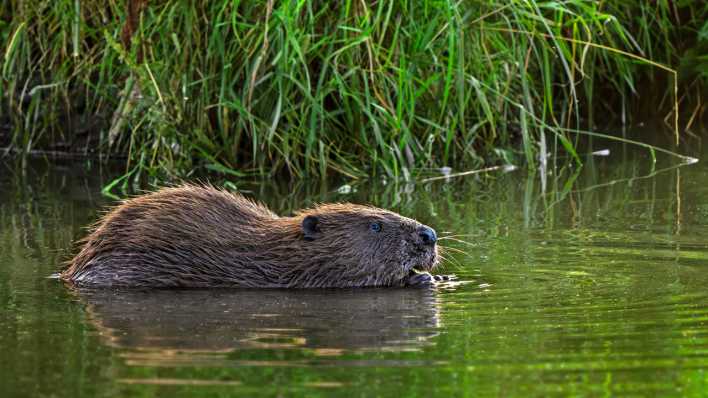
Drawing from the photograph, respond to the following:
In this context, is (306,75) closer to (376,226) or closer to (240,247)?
(376,226)

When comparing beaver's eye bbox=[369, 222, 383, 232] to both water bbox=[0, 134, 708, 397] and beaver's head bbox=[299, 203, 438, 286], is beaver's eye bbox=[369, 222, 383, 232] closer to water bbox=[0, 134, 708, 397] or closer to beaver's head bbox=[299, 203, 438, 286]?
beaver's head bbox=[299, 203, 438, 286]

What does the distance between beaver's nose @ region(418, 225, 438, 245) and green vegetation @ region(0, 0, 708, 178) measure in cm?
197

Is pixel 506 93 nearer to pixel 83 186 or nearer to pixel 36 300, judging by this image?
pixel 83 186

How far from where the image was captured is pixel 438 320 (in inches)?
187

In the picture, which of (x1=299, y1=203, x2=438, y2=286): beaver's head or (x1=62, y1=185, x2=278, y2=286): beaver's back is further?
(x1=299, y1=203, x2=438, y2=286): beaver's head

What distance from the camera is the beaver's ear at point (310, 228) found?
5.81 m

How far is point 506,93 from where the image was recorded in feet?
27.9

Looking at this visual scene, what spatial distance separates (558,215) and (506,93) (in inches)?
58.2

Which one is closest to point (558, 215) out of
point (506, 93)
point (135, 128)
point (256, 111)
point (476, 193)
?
point (476, 193)

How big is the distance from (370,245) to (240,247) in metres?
0.53

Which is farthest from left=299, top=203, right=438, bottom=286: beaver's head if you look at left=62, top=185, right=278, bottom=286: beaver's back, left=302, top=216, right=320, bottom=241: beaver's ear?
left=62, top=185, right=278, bottom=286: beaver's back

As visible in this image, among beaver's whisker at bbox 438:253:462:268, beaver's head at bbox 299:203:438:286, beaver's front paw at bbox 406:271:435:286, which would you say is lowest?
beaver's front paw at bbox 406:271:435:286

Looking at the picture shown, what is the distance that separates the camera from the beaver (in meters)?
5.67

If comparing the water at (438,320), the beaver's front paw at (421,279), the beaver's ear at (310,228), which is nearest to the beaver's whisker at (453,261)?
the water at (438,320)
